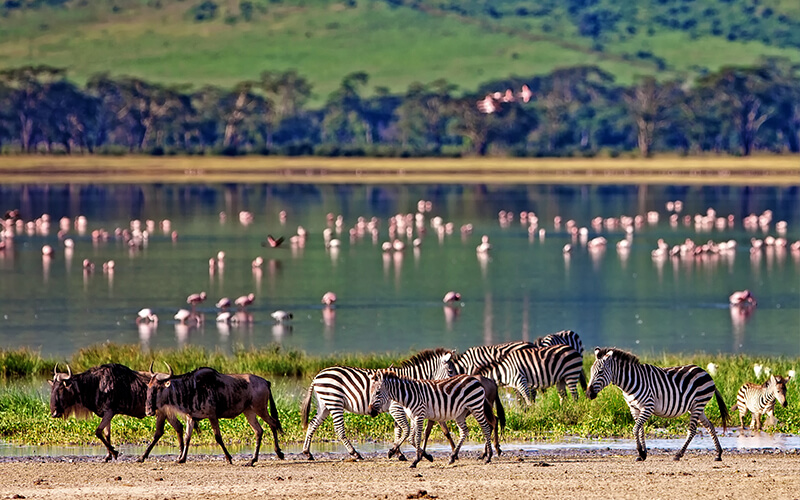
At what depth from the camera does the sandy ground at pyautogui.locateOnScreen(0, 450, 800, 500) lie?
1339 cm

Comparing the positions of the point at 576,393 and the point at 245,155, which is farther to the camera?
the point at 245,155

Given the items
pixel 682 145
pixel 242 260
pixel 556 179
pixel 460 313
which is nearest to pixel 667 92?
pixel 682 145

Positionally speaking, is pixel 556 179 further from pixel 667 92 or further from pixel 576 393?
pixel 576 393

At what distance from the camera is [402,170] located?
118 meters

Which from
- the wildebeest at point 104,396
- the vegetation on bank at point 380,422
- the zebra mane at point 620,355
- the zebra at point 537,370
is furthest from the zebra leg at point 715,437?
the wildebeest at point 104,396

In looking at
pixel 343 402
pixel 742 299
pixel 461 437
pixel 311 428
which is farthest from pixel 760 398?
pixel 742 299

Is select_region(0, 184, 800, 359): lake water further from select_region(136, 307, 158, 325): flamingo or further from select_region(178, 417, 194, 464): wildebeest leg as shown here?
select_region(178, 417, 194, 464): wildebeest leg

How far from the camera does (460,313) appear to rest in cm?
3484

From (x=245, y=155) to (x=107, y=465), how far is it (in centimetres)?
10815

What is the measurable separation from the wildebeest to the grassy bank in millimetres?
90897

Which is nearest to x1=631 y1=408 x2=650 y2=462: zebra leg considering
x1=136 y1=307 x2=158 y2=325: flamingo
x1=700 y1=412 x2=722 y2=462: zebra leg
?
x1=700 y1=412 x2=722 y2=462: zebra leg

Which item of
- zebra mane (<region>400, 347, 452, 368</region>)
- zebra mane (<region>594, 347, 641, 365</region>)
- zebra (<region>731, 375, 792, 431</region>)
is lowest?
zebra (<region>731, 375, 792, 431</region>)

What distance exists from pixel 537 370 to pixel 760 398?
257 cm

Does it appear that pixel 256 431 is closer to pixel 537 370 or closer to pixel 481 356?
pixel 481 356
